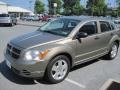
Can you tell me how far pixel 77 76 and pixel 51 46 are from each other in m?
1.30

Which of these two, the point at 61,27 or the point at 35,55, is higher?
the point at 61,27

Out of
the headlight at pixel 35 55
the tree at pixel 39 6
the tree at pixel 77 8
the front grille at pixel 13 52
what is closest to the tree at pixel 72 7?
the tree at pixel 77 8

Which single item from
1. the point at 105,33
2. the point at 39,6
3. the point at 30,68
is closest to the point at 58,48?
the point at 30,68

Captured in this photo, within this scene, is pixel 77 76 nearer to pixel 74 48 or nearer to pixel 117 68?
pixel 74 48

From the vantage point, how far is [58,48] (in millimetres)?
5047

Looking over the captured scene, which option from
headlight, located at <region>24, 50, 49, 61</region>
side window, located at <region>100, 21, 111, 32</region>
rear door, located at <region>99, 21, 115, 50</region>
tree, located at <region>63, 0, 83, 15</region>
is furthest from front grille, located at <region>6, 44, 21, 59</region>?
tree, located at <region>63, 0, 83, 15</region>

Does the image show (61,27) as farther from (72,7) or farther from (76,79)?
(72,7)

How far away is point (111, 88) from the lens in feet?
15.9

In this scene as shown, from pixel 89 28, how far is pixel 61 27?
0.84m

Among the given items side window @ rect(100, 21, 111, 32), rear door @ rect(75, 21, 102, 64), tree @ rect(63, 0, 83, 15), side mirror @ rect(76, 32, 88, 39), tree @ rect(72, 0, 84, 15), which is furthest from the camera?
tree @ rect(63, 0, 83, 15)

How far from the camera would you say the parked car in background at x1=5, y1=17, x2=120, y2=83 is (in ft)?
15.7

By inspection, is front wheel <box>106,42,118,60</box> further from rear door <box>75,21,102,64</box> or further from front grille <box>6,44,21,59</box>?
front grille <box>6,44,21,59</box>

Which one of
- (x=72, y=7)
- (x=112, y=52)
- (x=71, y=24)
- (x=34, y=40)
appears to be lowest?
(x=112, y=52)

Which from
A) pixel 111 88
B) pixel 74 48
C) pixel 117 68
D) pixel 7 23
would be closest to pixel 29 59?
pixel 74 48
